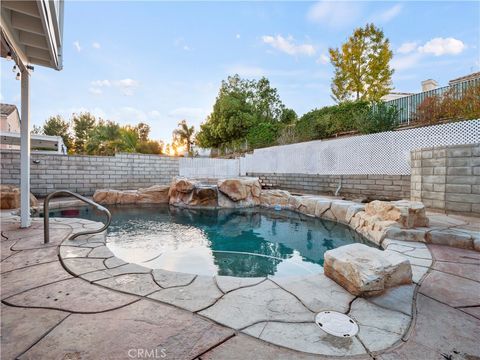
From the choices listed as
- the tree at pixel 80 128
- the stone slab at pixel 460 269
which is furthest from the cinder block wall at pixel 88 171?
the tree at pixel 80 128

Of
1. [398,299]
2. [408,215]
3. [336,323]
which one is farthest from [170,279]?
[408,215]

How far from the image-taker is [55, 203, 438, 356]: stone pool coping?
119cm

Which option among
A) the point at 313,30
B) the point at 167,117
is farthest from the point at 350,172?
the point at 167,117

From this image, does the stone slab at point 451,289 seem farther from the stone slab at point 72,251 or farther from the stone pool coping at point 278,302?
the stone slab at point 72,251

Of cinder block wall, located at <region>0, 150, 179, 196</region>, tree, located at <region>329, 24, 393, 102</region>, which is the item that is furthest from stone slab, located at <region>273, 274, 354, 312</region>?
tree, located at <region>329, 24, 393, 102</region>

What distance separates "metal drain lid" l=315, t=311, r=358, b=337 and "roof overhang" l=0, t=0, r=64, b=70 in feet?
12.0

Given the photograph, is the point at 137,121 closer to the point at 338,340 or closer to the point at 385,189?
the point at 385,189

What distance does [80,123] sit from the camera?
2862cm

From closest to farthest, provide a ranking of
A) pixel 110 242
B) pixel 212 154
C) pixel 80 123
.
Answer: pixel 110 242 < pixel 212 154 < pixel 80 123

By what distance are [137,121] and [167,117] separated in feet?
14.2

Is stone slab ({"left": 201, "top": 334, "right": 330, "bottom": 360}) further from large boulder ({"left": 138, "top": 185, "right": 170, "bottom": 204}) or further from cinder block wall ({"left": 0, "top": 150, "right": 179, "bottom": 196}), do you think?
cinder block wall ({"left": 0, "top": 150, "right": 179, "bottom": 196})

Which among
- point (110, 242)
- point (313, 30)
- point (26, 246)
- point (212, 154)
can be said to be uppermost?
point (313, 30)

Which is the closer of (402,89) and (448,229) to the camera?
(448,229)

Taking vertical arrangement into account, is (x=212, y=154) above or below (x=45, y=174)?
above
